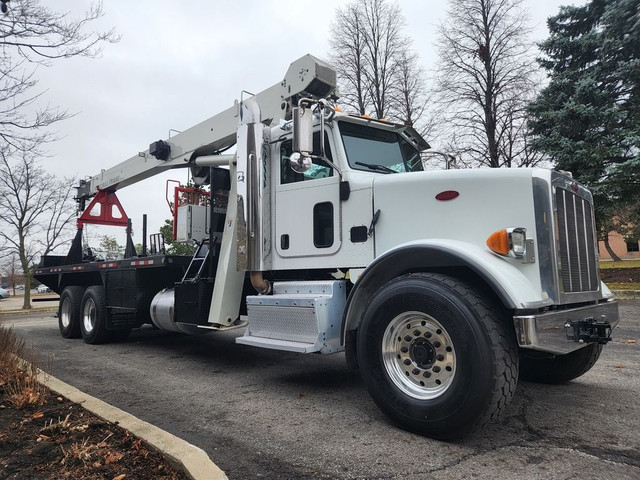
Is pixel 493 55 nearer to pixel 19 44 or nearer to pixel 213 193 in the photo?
pixel 213 193

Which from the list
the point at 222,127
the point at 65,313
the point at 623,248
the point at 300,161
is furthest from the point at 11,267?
the point at 623,248

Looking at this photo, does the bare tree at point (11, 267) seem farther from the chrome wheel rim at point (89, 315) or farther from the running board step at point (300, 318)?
the running board step at point (300, 318)

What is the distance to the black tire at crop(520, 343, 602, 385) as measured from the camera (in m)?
4.37

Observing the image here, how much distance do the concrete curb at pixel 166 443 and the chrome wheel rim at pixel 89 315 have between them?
4494 millimetres

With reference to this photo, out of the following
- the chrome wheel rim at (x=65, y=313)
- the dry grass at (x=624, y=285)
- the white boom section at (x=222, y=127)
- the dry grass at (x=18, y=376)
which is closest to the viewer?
the dry grass at (x=18, y=376)

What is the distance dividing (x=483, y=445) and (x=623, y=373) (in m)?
2.94

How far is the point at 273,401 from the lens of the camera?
4.34 m

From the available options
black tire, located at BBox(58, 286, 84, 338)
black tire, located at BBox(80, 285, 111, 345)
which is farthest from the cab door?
black tire, located at BBox(58, 286, 84, 338)

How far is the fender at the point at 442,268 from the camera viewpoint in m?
3.16

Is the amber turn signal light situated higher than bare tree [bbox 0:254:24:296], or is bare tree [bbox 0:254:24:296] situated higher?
bare tree [bbox 0:254:24:296]

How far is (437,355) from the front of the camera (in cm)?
336

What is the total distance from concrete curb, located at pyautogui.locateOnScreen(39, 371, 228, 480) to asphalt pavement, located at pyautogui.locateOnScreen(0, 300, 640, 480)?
0.29 metres

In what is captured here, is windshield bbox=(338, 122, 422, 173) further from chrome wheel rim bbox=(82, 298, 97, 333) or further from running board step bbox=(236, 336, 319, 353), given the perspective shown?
chrome wheel rim bbox=(82, 298, 97, 333)

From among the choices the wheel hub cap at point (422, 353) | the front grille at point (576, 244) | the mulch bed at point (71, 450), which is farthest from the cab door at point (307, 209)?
the mulch bed at point (71, 450)
